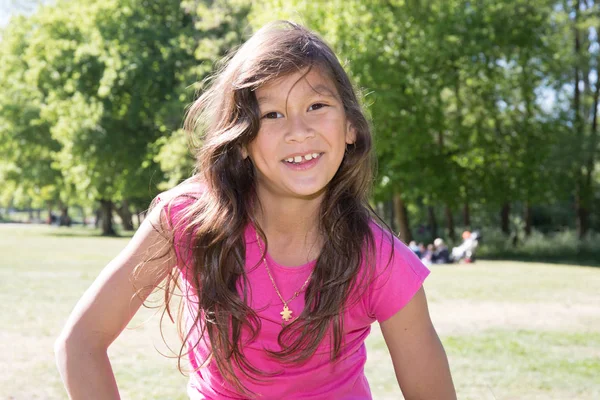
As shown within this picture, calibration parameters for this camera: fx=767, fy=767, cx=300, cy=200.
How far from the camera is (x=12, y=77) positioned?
49812 millimetres

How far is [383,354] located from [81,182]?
37.6 metres

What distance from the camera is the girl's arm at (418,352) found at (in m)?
2.65

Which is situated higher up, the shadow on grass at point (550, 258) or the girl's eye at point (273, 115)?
the girl's eye at point (273, 115)

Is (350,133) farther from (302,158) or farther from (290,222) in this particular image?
(290,222)

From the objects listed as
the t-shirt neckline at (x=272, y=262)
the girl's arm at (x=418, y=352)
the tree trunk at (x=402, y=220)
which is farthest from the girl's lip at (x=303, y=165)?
the tree trunk at (x=402, y=220)

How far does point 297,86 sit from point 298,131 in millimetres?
157

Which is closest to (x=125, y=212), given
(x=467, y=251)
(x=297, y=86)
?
(x=467, y=251)

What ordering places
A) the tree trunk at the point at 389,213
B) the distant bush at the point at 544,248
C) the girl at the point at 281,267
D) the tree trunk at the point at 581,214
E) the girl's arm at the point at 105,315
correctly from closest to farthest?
the girl's arm at the point at 105,315 < the girl at the point at 281,267 < the distant bush at the point at 544,248 < the tree trunk at the point at 581,214 < the tree trunk at the point at 389,213

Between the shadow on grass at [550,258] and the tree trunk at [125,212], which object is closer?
the shadow on grass at [550,258]

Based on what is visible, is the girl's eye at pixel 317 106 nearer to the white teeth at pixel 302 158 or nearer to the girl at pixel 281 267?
the girl at pixel 281 267

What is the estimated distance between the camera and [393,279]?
103 inches

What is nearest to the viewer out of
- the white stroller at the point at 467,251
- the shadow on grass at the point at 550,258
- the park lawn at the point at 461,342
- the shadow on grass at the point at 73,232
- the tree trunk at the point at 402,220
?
the park lawn at the point at 461,342

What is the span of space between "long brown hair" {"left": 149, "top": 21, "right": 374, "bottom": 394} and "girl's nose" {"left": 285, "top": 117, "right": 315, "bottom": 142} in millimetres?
124

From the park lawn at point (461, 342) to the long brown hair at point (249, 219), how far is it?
0.38 meters
